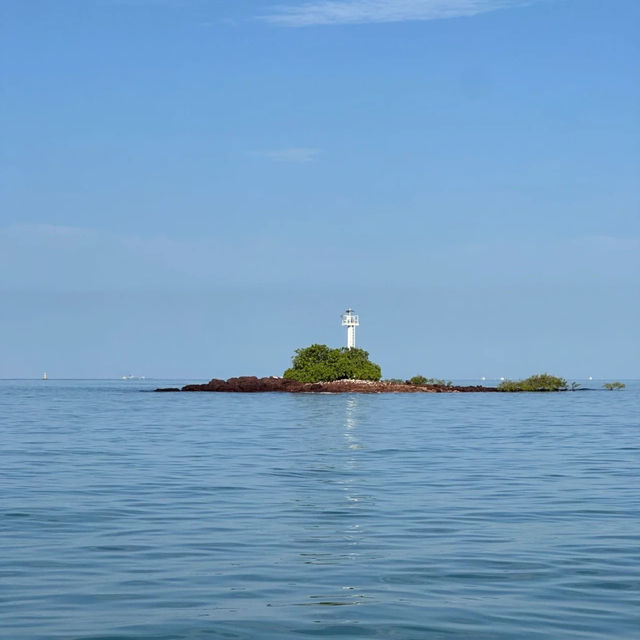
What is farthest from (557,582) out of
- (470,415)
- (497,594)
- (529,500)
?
(470,415)

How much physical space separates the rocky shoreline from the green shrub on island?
153cm

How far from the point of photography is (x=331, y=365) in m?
117

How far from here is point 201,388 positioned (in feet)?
401

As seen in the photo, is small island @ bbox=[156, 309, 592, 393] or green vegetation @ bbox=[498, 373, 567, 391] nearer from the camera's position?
small island @ bbox=[156, 309, 592, 393]

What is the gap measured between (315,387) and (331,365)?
648 cm

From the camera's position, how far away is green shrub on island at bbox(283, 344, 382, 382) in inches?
4584

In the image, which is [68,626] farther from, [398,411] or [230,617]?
[398,411]

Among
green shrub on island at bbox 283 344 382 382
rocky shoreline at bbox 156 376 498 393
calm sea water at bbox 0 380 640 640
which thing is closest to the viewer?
calm sea water at bbox 0 380 640 640

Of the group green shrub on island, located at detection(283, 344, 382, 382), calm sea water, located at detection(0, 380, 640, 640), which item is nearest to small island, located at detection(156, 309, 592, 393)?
green shrub on island, located at detection(283, 344, 382, 382)

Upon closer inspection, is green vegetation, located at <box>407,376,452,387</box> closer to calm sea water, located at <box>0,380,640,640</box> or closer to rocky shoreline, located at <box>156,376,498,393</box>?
rocky shoreline, located at <box>156,376,498,393</box>

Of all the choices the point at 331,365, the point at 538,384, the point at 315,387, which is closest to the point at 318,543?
the point at 315,387

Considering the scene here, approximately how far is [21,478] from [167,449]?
9.60 meters

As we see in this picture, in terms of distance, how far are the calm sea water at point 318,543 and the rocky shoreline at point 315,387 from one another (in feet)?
255

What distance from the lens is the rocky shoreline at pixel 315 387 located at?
11119 cm
